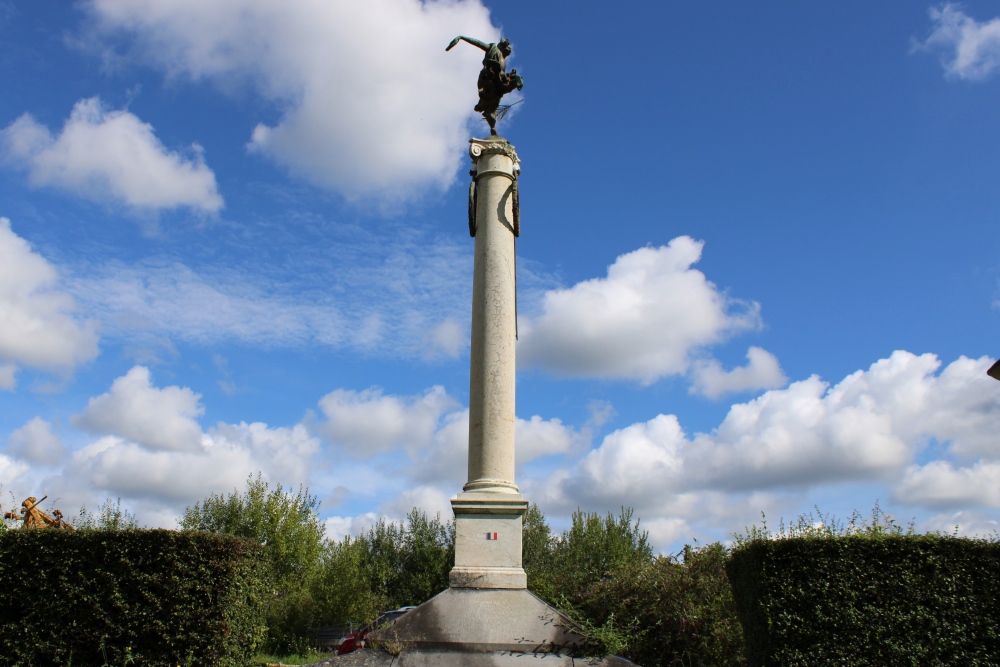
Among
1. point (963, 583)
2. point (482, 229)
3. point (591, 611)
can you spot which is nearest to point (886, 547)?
point (963, 583)

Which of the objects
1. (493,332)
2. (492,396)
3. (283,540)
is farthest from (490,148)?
(283,540)

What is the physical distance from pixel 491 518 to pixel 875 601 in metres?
4.82

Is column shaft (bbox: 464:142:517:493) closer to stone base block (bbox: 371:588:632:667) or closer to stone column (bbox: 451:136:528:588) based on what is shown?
stone column (bbox: 451:136:528:588)

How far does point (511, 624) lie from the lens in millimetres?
9125

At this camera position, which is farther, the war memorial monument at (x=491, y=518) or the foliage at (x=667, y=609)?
the foliage at (x=667, y=609)

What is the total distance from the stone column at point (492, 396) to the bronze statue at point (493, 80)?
3.73 ft

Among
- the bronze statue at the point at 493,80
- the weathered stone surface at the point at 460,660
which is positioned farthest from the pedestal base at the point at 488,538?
the bronze statue at the point at 493,80

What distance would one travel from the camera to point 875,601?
8.43 metres

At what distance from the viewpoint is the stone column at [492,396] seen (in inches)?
392

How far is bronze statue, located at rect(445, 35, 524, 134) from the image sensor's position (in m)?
13.4

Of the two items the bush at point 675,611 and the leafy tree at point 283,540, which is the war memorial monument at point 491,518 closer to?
the bush at point 675,611

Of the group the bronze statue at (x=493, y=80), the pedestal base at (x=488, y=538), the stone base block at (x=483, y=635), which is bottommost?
the stone base block at (x=483, y=635)

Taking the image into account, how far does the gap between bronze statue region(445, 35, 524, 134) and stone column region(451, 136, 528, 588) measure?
1136 millimetres

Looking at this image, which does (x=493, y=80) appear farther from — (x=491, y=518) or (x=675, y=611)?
(x=675, y=611)
